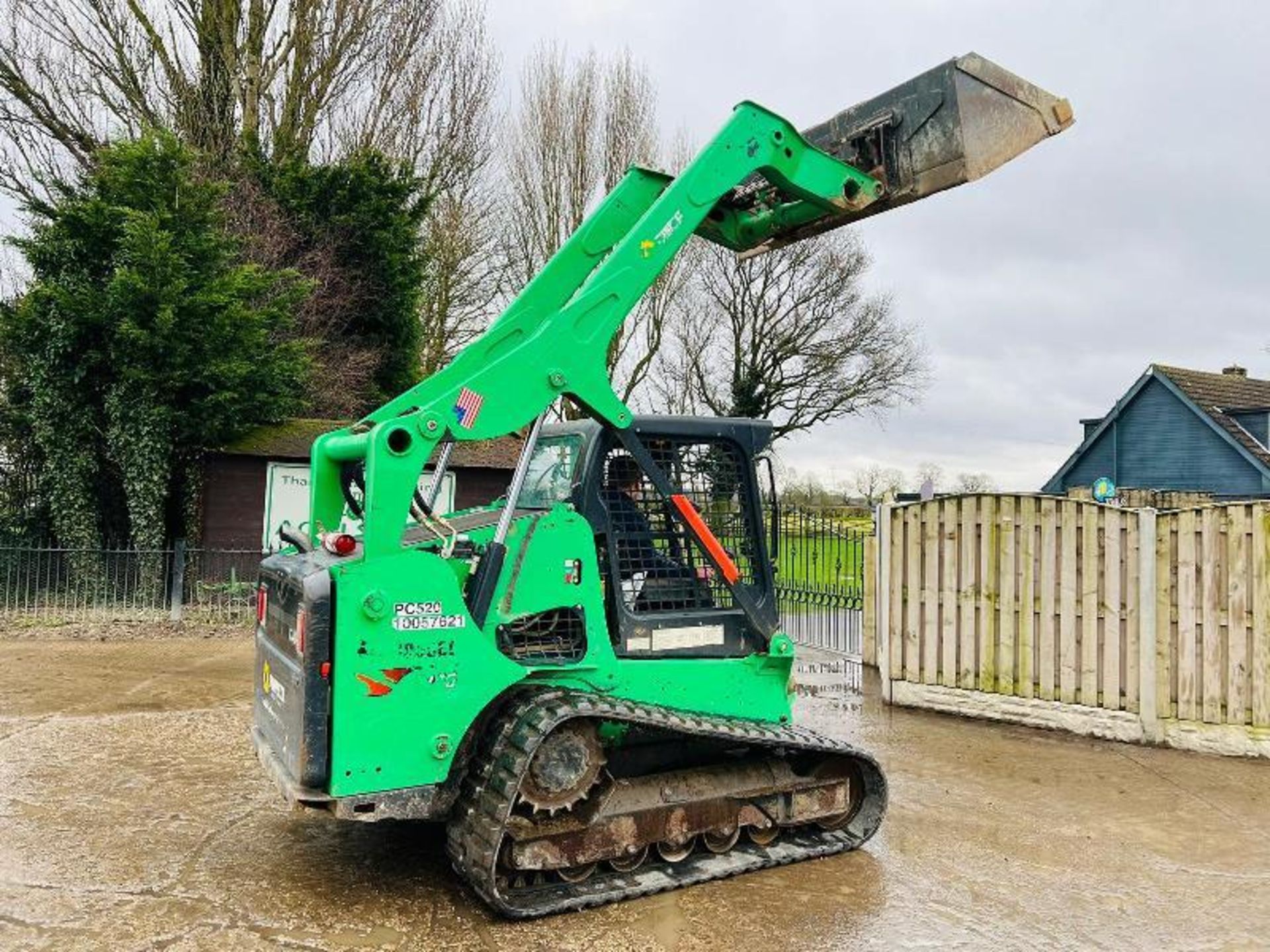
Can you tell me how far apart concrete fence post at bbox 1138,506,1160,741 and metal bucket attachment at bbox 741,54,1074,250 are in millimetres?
3820

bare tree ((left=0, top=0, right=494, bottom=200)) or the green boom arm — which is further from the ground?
bare tree ((left=0, top=0, right=494, bottom=200))

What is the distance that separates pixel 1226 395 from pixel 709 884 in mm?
29229

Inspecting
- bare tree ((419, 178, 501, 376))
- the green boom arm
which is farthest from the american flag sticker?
bare tree ((419, 178, 501, 376))

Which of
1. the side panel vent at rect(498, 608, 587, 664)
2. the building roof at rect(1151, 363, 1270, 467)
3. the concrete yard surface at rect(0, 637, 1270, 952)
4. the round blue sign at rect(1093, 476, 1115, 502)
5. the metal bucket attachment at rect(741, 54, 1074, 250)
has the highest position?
the building roof at rect(1151, 363, 1270, 467)

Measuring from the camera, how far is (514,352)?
4.44 metres

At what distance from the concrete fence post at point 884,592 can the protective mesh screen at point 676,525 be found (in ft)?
14.4

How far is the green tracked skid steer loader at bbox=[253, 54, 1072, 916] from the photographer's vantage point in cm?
413

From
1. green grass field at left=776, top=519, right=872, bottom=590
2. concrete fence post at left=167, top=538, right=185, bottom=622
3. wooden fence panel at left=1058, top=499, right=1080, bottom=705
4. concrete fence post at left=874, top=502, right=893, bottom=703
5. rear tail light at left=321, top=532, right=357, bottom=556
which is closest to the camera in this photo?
rear tail light at left=321, top=532, right=357, bottom=556

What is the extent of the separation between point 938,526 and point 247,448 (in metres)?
10.4

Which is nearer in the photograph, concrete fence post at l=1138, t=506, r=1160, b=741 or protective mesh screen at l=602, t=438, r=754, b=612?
protective mesh screen at l=602, t=438, r=754, b=612

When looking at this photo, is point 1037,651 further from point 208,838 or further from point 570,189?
point 570,189

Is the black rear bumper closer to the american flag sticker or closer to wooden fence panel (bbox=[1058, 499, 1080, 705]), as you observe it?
the american flag sticker

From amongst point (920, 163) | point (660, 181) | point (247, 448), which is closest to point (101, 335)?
point (247, 448)

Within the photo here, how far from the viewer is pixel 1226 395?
28172 millimetres
